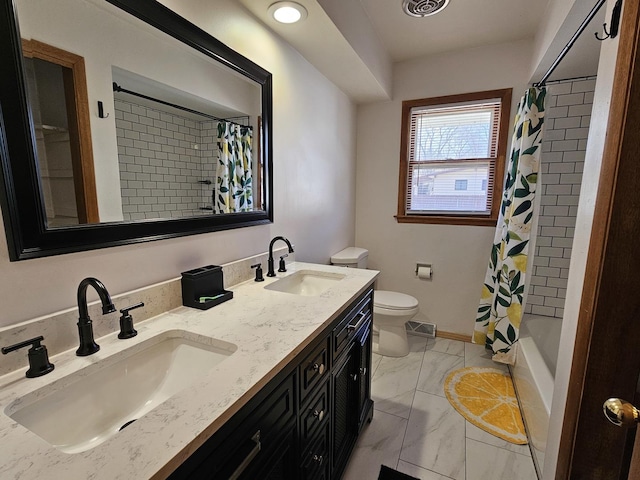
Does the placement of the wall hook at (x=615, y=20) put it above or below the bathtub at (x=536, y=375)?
above

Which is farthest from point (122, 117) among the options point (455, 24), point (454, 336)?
point (454, 336)

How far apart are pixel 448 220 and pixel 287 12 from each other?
81.4 inches

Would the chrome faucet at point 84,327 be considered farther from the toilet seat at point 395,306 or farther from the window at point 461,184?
the window at point 461,184

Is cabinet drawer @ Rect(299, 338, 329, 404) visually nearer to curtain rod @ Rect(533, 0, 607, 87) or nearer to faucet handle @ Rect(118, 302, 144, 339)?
faucet handle @ Rect(118, 302, 144, 339)

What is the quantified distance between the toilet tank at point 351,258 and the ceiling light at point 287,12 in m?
1.65

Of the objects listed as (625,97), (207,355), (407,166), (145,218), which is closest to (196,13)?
(145,218)

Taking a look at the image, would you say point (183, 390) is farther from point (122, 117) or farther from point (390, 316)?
point (390, 316)

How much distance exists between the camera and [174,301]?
48.1 inches

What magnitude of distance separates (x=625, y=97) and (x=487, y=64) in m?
2.24

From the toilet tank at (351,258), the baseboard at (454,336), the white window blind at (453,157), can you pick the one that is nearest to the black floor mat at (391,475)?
the toilet tank at (351,258)

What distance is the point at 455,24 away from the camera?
87.1 inches

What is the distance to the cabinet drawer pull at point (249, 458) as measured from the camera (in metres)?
0.73

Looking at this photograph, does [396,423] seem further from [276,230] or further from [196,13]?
[196,13]

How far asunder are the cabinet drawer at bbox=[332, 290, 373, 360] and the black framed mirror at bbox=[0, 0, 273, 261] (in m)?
0.70
